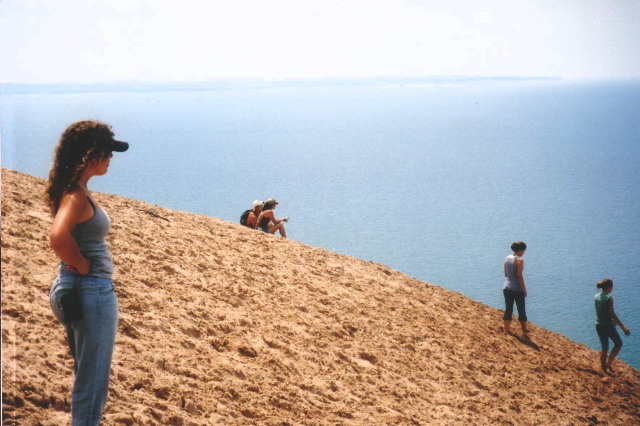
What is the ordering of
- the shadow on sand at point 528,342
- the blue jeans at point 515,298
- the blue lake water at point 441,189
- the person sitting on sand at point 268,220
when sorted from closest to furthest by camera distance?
the blue jeans at point 515,298
the shadow on sand at point 528,342
the person sitting on sand at point 268,220
the blue lake water at point 441,189

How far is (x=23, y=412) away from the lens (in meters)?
4.14

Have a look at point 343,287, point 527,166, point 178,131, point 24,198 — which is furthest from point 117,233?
point 178,131

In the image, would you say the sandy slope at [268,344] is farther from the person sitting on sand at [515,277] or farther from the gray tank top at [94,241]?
the gray tank top at [94,241]

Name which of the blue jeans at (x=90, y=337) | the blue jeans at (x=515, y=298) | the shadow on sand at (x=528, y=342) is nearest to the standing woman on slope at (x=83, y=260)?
the blue jeans at (x=90, y=337)

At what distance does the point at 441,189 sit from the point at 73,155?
300 ft

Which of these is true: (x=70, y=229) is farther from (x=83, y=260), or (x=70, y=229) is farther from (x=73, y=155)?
(x=73, y=155)

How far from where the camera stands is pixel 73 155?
3.64 meters

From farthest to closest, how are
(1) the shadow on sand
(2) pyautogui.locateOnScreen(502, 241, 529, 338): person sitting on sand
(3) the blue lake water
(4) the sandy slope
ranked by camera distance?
(3) the blue lake water → (1) the shadow on sand → (2) pyautogui.locateOnScreen(502, 241, 529, 338): person sitting on sand → (4) the sandy slope

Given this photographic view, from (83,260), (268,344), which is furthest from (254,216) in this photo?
(83,260)

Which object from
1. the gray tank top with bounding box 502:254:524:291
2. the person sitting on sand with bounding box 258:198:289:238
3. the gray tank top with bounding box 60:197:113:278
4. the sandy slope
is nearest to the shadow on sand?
the sandy slope

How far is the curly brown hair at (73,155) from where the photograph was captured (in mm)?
3584

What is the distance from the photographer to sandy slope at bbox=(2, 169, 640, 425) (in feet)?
17.1

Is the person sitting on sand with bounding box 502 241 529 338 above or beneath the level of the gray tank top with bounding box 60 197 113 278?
above

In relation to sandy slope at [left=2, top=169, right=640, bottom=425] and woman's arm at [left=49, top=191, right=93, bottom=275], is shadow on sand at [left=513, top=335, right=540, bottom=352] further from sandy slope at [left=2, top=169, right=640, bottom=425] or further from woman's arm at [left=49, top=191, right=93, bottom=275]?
woman's arm at [left=49, top=191, right=93, bottom=275]
